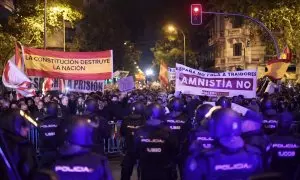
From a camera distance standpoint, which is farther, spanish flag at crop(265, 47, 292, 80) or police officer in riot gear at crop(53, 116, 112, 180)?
spanish flag at crop(265, 47, 292, 80)

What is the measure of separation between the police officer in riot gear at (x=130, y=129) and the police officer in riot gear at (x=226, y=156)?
379cm

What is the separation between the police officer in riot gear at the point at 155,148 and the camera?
6.91m

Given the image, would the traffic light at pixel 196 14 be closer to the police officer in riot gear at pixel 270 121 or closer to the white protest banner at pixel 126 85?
the white protest banner at pixel 126 85

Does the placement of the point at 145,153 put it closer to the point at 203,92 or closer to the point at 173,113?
the point at 173,113

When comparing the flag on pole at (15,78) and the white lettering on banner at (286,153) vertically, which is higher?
the flag on pole at (15,78)

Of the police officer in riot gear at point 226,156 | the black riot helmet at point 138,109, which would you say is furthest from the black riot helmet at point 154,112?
the police officer in riot gear at point 226,156

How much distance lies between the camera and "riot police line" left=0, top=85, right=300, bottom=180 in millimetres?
4367

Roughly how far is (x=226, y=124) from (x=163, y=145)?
8.66ft

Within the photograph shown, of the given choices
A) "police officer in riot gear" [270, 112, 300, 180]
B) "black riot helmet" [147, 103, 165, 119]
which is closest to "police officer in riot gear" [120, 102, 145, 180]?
"black riot helmet" [147, 103, 165, 119]

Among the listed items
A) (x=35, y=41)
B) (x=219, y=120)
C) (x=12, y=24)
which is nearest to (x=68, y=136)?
(x=219, y=120)

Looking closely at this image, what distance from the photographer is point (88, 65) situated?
1666cm

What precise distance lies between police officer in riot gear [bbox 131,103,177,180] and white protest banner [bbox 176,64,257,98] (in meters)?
7.67

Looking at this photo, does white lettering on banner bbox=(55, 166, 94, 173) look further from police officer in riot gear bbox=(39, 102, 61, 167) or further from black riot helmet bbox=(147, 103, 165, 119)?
police officer in riot gear bbox=(39, 102, 61, 167)

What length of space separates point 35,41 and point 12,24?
2.85 meters
